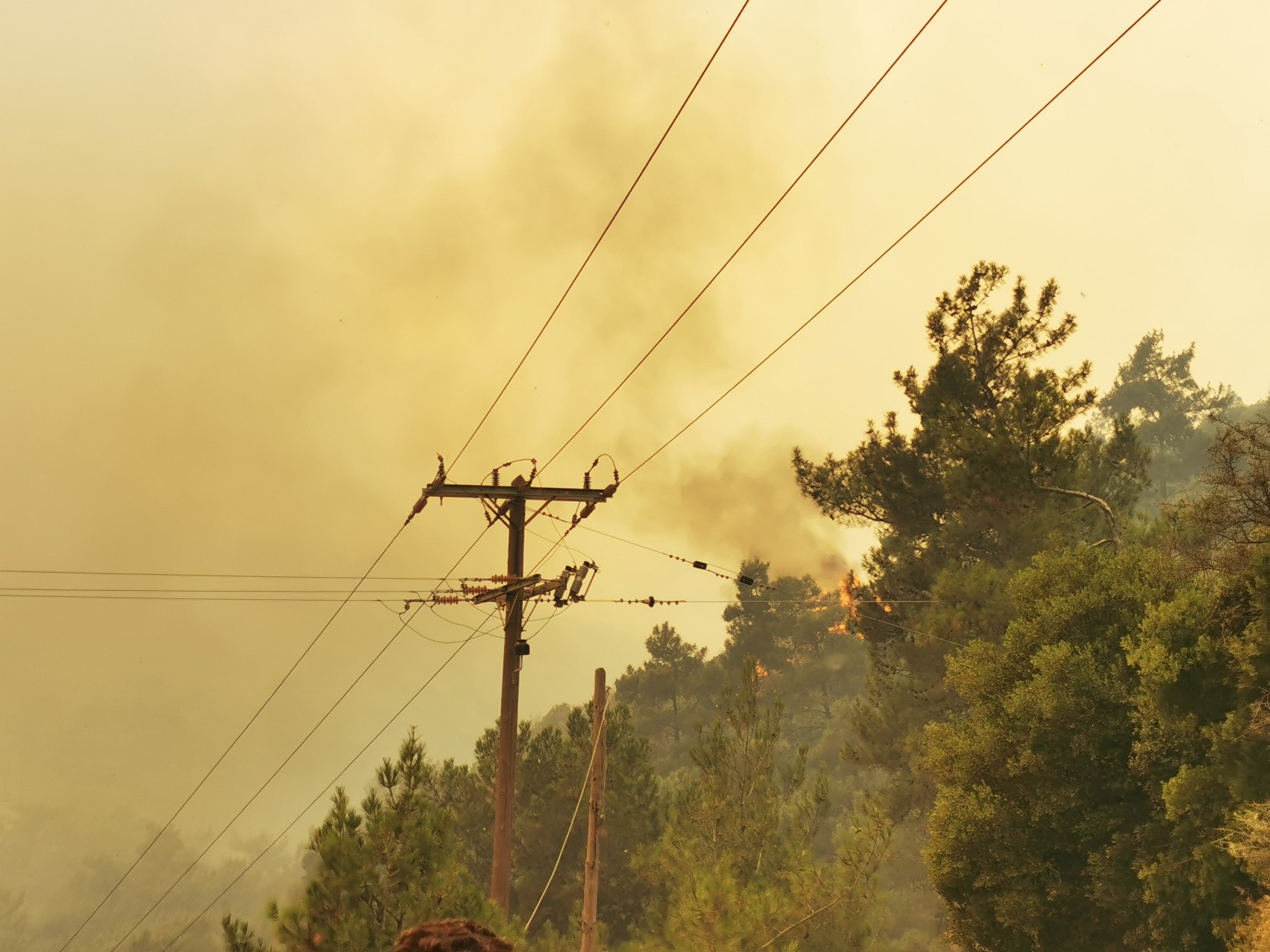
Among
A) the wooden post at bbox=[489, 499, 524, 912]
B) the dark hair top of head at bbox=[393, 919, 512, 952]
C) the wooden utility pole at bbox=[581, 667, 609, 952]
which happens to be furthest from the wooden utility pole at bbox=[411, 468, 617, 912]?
the dark hair top of head at bbox=[393, 919, 512, 952]

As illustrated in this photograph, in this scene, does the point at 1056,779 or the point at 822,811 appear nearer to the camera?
the point at 1056,779

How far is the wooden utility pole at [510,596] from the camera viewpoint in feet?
55.7

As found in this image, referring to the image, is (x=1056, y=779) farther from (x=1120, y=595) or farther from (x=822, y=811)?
(x=822, y=811)

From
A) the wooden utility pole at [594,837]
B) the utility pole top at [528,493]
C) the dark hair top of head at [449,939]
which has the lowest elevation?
the dark hair top of head at [449,939]

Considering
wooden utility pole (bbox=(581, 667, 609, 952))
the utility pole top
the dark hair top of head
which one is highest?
the utility pole top

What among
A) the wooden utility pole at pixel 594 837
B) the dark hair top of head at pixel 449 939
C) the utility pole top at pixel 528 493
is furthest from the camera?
the utility pole top at pixel 528 493

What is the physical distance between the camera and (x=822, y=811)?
2975cm

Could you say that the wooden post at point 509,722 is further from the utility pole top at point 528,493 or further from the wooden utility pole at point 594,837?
the wooden utility pole at point 594,837

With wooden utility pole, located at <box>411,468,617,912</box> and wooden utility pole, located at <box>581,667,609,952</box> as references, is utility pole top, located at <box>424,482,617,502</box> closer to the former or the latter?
wooden utility pole, located at <box>411,468,617,912</box>

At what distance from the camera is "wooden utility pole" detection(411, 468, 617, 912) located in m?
17.0

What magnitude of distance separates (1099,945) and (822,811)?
9535 millimetres

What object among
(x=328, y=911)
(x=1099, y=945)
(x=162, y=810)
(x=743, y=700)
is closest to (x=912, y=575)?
(x=743, y=700)

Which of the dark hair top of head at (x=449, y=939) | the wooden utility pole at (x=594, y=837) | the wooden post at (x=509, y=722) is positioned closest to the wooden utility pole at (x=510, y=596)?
the wooden post at (x=509, y=722)

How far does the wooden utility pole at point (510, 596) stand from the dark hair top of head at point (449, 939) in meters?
14.0
